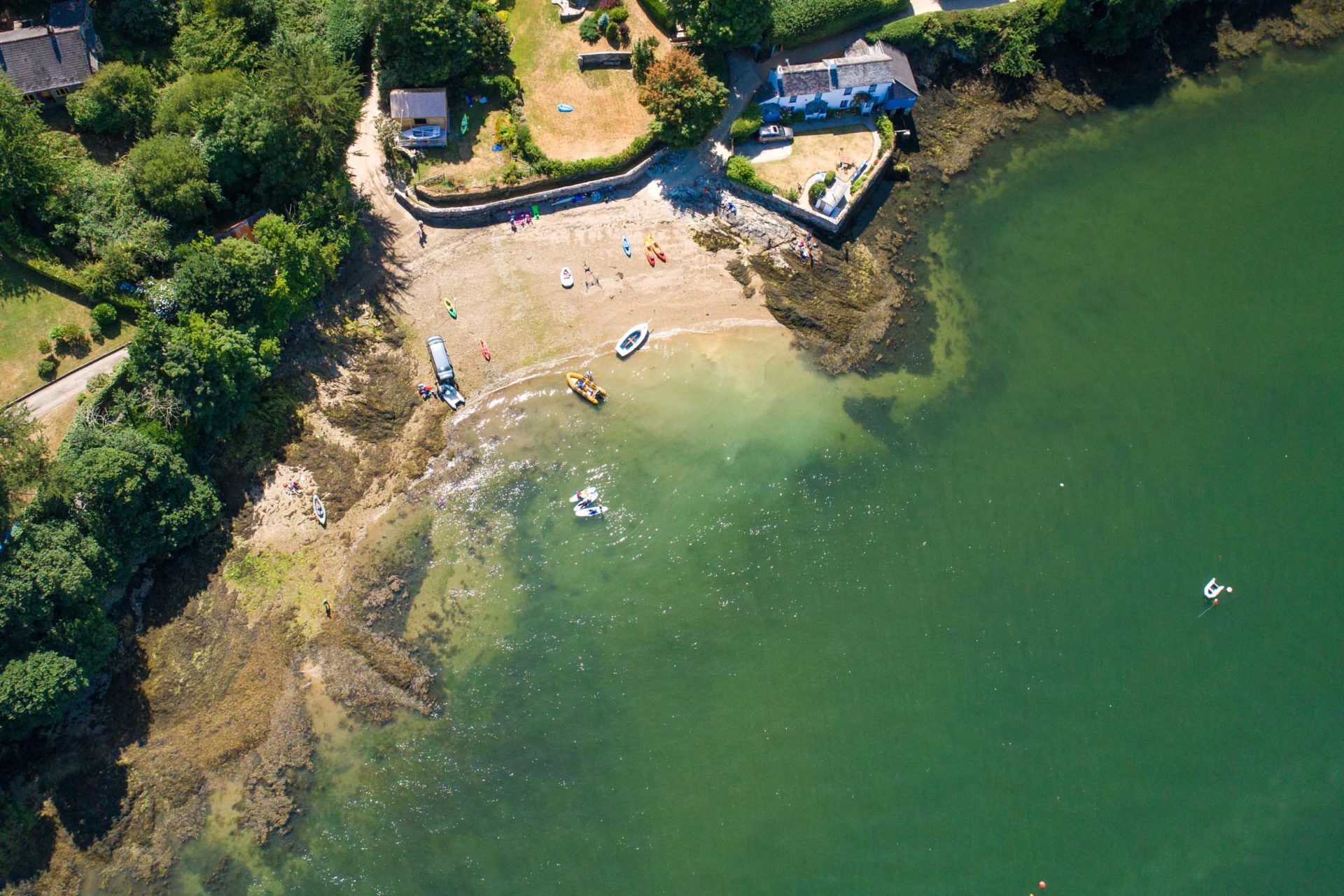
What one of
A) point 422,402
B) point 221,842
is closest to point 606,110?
point 422,402

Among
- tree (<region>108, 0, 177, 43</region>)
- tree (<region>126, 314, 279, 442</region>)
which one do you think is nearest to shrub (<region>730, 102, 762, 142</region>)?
tree (<region>126, 314, 279, 442</region>)

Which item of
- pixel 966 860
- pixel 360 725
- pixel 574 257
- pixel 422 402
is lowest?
pixel 966 860

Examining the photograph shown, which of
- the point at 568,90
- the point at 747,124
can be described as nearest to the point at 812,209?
the point at 747,124

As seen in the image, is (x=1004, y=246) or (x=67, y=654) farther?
(x=1004, y=246)

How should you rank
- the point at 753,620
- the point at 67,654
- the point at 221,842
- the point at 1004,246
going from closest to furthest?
the point at 67,654 → the point at 221,842 → the point at 753,620 → the point at 1004,246

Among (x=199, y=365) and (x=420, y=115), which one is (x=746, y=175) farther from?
(x=199, y=365)

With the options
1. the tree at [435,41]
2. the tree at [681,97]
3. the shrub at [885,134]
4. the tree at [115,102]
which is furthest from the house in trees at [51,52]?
the shrub at [885,134]

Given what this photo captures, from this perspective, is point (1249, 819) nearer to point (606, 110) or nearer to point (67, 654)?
point (606, 110)

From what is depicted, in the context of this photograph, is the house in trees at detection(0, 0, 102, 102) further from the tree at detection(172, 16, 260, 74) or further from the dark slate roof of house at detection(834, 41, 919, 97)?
the dark slate roof of house at detection(834, 41, 919, 97)
